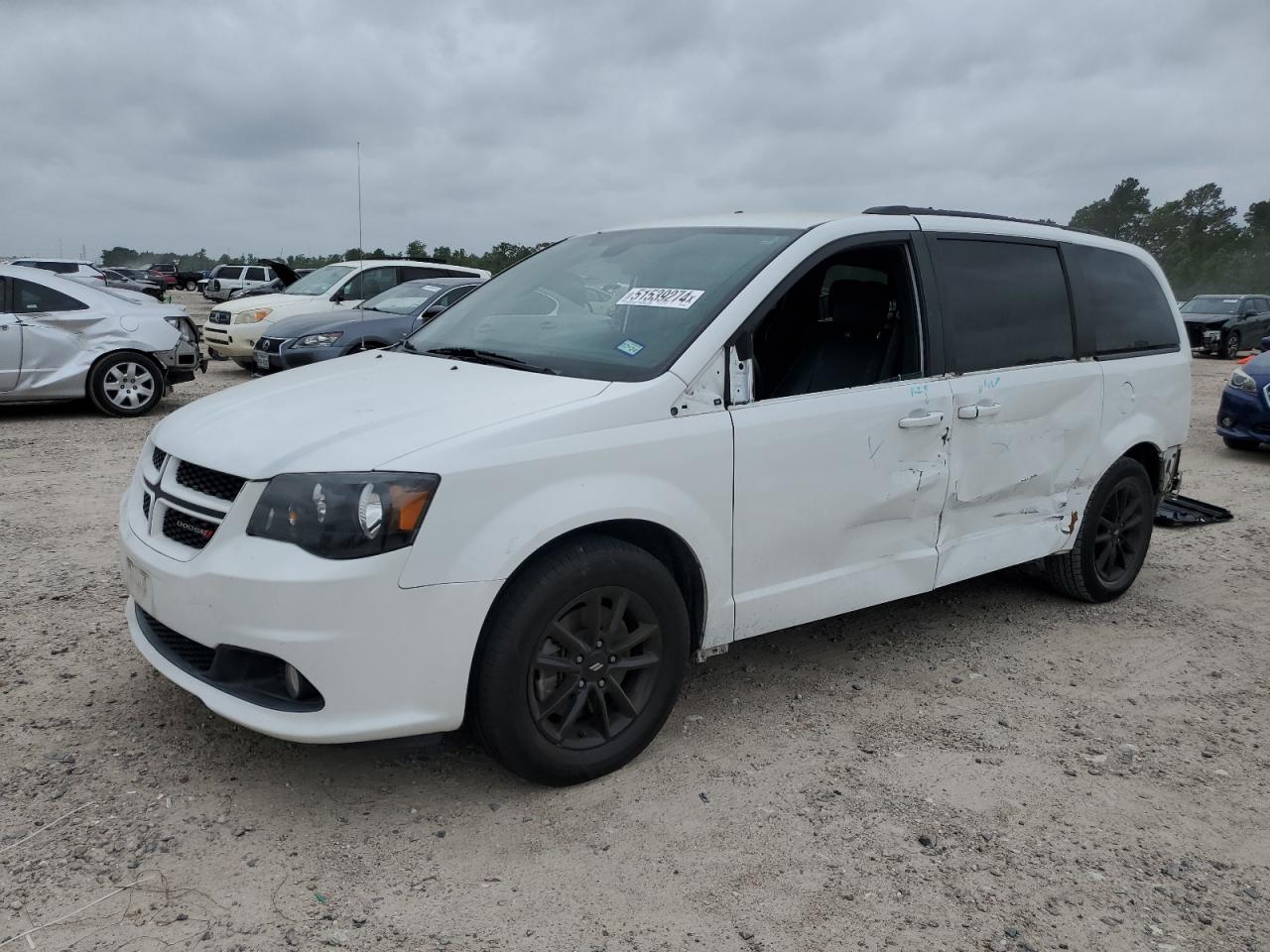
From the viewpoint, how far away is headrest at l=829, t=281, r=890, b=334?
13.7 ft

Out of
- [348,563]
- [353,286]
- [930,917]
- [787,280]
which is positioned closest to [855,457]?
[787,280]

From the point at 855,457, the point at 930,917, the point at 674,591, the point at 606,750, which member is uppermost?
the point at 855,457

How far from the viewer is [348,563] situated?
8.87ft

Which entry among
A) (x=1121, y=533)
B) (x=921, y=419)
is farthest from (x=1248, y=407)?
(x=921, y=419)

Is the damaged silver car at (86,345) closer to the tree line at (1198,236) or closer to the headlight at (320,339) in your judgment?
the headlight at (320,339)

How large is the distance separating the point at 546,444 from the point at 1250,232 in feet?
208

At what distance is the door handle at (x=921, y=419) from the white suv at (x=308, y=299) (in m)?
11.1

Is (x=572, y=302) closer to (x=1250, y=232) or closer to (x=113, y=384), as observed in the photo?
(x=113, y=384)

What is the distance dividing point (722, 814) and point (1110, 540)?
295 cm

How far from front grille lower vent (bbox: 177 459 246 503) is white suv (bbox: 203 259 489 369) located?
11000 mm

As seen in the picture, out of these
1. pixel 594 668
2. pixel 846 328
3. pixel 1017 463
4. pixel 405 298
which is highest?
pixel 405 298

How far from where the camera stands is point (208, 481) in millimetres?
3020

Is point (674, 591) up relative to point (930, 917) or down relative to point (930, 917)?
up

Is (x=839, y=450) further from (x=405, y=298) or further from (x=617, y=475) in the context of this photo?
(x=405, y=298)
